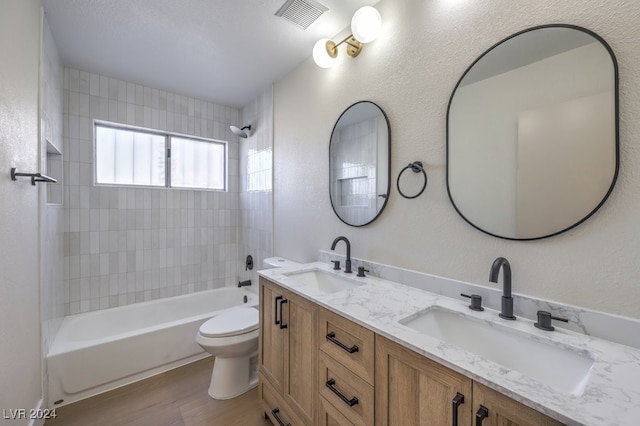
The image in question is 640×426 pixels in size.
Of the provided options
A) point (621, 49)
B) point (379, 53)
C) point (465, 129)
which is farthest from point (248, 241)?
point (621, 49)

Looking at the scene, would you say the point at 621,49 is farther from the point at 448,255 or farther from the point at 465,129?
the point at 448,255

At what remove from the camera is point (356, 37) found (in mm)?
1522

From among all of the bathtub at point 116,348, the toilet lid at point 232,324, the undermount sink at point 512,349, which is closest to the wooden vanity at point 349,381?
the undermount sink at point 512,349

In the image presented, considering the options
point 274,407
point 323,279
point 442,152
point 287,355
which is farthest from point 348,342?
point 442,152

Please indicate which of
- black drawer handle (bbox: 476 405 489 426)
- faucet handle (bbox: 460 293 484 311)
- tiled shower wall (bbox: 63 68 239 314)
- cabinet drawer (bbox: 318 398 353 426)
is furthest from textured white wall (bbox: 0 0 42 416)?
faucet handle (bbox: 460 293 484 311)

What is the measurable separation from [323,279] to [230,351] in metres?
0.87

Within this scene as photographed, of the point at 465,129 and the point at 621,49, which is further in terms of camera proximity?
the point at 465,129

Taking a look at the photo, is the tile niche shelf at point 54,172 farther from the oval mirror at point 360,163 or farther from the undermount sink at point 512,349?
the undermount sink at point 512,349

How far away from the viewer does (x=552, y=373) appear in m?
0.83

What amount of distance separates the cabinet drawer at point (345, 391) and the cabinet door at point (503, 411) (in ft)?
1.30

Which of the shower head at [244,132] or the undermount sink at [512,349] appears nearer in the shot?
the undermount sink at [512,349]

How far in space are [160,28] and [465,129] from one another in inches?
83.8

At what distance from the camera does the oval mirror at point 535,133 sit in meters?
0.88

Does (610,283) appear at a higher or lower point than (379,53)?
lower
